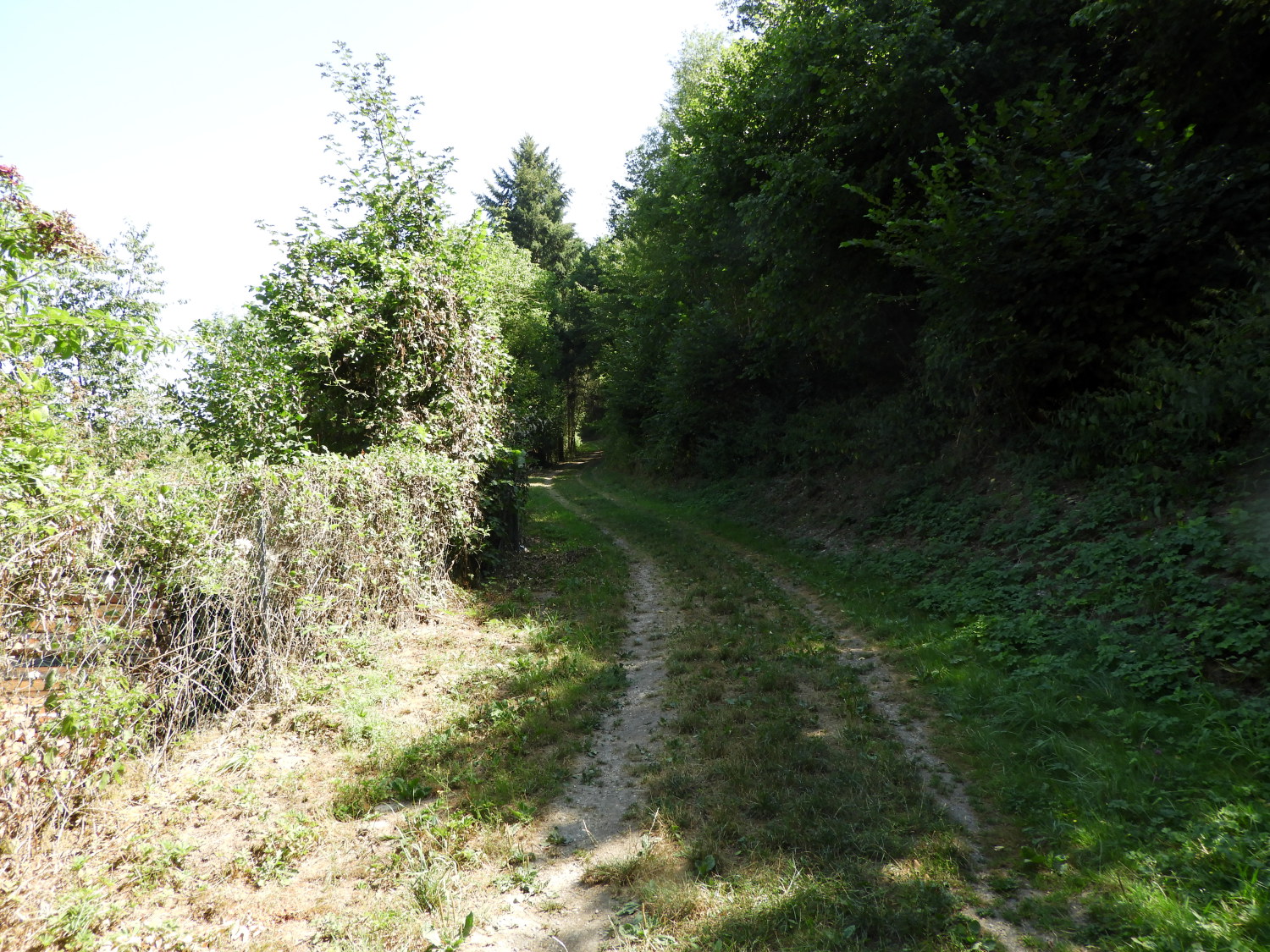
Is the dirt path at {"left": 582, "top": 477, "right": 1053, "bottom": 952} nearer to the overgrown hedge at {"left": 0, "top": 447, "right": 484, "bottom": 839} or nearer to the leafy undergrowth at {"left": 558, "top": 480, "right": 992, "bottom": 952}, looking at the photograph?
the leafy undergrowth at {"left": 558, "top": 480, "right": 992, "bottom": 952}

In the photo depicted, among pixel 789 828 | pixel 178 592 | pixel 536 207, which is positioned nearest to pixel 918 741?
pixel 789 828

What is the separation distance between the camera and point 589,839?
13.1 feet

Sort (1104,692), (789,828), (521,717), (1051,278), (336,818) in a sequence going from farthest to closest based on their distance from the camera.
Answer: (1051,278), (521,717), (1104,692), (336,818), (789,828)

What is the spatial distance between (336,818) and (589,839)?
177 centimetres

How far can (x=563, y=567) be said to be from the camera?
1196cm

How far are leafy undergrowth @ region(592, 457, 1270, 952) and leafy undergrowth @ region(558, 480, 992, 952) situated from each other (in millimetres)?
510

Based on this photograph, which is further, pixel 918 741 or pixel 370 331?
pixel 370 331

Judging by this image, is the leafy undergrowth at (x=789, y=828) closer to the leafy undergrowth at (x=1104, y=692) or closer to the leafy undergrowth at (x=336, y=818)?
the leafy undergrowth at (x=1104, y=692)

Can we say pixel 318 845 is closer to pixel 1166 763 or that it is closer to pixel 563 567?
pixel 1166 763

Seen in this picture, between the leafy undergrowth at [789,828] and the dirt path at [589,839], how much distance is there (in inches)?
6.5

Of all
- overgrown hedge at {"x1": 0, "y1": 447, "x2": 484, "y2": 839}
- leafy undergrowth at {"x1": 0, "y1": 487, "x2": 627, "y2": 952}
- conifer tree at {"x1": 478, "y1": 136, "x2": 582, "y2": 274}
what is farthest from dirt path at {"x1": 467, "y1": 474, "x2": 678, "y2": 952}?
conifer tree at {"x1": 478, "y1": 136, "x2": 582, "y2": 274}

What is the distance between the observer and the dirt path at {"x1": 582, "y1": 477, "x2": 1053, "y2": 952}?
318 cm

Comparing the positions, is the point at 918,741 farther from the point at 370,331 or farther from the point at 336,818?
the point at 370,331

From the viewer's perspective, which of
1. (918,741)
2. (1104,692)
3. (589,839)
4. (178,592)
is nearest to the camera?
(589,839)
